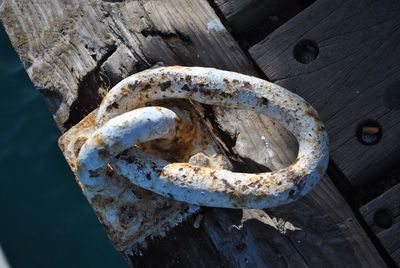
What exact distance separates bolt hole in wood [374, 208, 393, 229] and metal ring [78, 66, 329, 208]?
249mm

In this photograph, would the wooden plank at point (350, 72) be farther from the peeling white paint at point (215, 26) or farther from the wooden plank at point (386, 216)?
the peeling white paint at point (215, 26)

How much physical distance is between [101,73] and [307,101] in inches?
28.0

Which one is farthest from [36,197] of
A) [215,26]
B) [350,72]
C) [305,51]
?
[350,72]

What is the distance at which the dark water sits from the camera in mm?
2652

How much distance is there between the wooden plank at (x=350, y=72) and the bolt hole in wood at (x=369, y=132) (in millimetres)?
14

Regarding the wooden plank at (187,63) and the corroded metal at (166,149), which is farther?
the wooden plank at (187,63)

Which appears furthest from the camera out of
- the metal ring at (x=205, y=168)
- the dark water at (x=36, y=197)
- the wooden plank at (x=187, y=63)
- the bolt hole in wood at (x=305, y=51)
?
the dark water at (x=36, y=197)

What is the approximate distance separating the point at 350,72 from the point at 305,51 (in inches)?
6.8

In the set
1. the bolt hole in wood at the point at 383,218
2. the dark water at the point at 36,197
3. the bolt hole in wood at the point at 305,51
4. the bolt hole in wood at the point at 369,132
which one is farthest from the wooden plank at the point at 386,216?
the dark water at the point at 36,197

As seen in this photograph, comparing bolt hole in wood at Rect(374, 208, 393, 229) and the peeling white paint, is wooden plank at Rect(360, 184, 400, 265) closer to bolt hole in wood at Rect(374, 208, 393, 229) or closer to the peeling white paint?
bolt hole in wood at Rect(374, 208, 393, 229)

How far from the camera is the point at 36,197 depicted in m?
2.78

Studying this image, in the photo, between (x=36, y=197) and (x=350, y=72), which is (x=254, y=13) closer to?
(x=350, y=72)

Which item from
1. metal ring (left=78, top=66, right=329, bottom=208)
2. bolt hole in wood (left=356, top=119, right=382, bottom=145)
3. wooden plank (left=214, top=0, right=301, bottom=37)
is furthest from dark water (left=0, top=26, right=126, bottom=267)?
bolt hole in wood (left=356, top=119, right=382, bottom=145)

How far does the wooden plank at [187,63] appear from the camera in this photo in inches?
61.4
